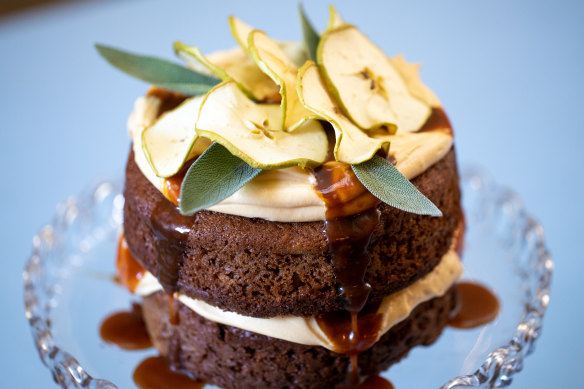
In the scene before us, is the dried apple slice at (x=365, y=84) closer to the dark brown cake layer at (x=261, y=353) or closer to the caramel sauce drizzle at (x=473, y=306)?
the dark brown cake layer at (x=261, y=353)

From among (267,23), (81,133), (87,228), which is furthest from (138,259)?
(267,23)

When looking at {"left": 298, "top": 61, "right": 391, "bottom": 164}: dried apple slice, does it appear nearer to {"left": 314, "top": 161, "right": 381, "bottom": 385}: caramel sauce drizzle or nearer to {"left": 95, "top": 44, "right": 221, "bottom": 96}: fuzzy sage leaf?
{"left": 314, "top": 161, "right": 381, "bottom": 385}: caramel sauce drizzle

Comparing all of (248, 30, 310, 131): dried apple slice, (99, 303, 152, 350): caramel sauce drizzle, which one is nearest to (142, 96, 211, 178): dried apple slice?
(248, 30, 310, 131): dried apple slice

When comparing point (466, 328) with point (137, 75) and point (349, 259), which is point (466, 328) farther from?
point (137, 75)

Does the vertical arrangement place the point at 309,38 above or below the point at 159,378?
above

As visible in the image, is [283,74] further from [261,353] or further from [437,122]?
[261,353]

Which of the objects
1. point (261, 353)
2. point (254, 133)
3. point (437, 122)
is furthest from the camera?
point (437, 122)

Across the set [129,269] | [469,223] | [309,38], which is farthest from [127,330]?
[469,223]
